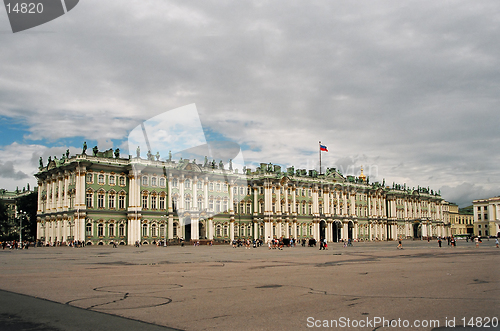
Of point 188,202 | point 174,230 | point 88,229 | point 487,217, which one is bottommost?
point 487,217

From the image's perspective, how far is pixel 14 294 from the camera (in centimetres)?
1414

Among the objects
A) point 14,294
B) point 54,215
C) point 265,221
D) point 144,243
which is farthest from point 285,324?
point 265,221

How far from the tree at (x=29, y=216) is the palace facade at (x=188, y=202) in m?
7.99

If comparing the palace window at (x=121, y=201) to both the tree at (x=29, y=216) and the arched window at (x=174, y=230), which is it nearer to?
the arched window at (x=174, y=230)

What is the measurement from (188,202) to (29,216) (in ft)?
116

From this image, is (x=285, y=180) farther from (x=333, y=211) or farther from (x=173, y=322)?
(x=173, y=322)

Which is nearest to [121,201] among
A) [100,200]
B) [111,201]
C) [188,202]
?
[111,201]

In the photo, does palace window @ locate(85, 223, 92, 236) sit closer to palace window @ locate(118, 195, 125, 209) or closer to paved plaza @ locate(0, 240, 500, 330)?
palace window @ locate(118, 195, 125, 209)

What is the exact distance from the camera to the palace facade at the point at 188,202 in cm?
7431

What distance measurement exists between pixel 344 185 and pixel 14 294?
106157 mm

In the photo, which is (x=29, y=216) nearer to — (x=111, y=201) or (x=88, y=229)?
(x=111, y=201)

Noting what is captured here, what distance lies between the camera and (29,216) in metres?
92.8

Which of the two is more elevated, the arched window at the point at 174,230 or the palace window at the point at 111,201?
the palace window at the point at 111,201

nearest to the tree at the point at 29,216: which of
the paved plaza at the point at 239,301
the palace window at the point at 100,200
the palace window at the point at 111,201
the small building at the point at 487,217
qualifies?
the palace window at the point at 100,200
